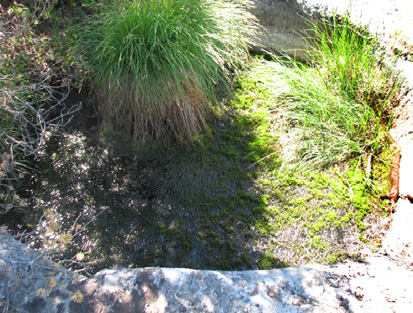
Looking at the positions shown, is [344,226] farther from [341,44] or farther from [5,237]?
[5,237]

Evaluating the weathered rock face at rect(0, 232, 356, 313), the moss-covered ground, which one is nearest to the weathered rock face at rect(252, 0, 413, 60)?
the moss-covered ground

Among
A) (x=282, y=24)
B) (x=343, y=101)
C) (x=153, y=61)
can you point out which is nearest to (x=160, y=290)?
(x=153, y=61)

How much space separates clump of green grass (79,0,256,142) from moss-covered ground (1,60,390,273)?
237mm

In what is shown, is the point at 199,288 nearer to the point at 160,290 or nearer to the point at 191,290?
the point at 191,290

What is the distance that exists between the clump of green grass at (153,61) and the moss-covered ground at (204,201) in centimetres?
24

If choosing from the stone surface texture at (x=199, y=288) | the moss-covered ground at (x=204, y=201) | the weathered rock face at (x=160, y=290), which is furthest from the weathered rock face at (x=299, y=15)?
the weathered rock face at (x=160, y=290)

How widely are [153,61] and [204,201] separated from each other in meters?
1.21

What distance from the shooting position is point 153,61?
2.55 m

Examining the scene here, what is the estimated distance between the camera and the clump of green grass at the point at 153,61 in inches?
103

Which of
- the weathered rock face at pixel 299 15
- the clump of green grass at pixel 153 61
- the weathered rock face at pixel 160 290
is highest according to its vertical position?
the weathered rock face at pixel 299 15

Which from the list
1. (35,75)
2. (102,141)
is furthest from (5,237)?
(35,75)

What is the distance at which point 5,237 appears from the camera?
6.22 feet

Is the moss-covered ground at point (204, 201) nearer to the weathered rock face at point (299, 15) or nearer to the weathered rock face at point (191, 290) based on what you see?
the weathered rock face at point (191, 290)

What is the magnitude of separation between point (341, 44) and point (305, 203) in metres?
1.67
